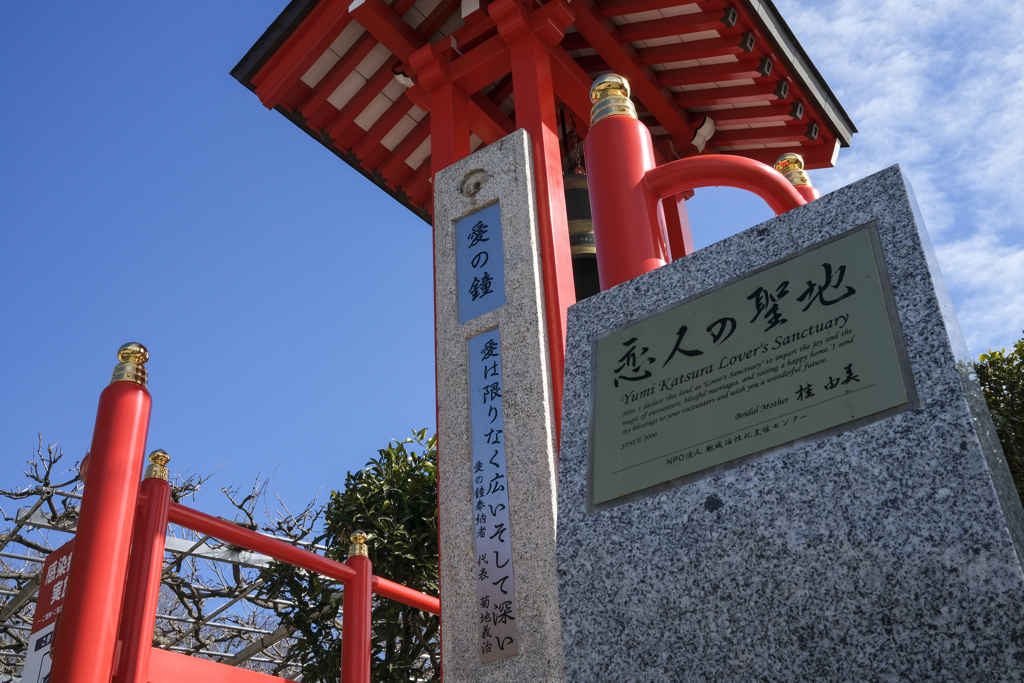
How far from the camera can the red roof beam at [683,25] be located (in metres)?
5.02

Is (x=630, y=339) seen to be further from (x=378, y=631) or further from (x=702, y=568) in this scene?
(x=378, y=631)

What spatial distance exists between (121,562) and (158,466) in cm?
64

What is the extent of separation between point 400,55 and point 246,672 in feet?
12.1

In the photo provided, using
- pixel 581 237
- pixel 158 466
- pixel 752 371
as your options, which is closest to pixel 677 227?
pixel 581 237

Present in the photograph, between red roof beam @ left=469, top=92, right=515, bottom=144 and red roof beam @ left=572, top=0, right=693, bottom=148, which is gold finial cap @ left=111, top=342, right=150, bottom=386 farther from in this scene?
red roof beam @ left=572, top=0, right=693, bottom=148

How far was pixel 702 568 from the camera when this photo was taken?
5.03 ft

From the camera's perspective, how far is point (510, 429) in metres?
3.82

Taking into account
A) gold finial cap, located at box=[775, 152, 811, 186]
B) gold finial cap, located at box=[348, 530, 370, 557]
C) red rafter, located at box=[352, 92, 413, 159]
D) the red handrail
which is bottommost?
the red handrail

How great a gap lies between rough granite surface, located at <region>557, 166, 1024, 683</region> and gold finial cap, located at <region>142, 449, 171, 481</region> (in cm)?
239

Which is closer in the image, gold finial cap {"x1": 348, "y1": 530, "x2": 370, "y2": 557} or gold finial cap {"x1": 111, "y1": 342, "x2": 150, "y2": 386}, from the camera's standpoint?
gold finial cap {"x1": 111, "y1": 342, "x2": 150, "y2": 386}

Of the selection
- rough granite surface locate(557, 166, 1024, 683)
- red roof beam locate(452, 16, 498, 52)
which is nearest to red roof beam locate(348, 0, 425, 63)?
red roof beam locate(452, 16, 498, 52)

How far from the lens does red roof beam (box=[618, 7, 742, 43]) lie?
16.5ft

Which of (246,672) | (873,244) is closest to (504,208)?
(246,672)

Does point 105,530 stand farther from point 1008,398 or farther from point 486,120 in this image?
point 1008,398
